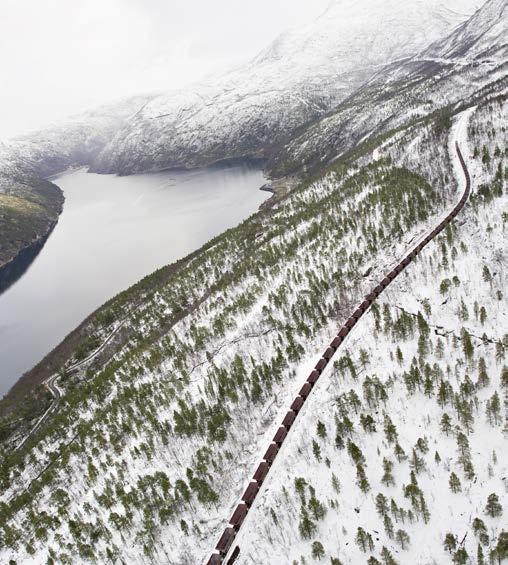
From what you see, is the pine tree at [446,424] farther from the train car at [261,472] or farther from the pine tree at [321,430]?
the train car at [261,472]

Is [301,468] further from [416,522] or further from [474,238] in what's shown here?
[474,238]

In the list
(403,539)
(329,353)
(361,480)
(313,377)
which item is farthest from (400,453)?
(329,353)

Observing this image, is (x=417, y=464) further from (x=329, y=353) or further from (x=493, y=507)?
(x=329, y=353)

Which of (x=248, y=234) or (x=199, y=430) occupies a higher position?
(x=248, y=234)

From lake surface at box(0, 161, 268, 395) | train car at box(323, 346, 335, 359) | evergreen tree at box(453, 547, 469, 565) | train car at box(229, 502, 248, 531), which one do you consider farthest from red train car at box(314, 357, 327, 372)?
lake surface at box(0, 161, 268, 395)

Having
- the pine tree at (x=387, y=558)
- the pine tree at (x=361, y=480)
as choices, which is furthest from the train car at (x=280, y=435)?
the pine tree at (x=387, y=558)

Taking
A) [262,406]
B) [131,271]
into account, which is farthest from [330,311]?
[131,271]
